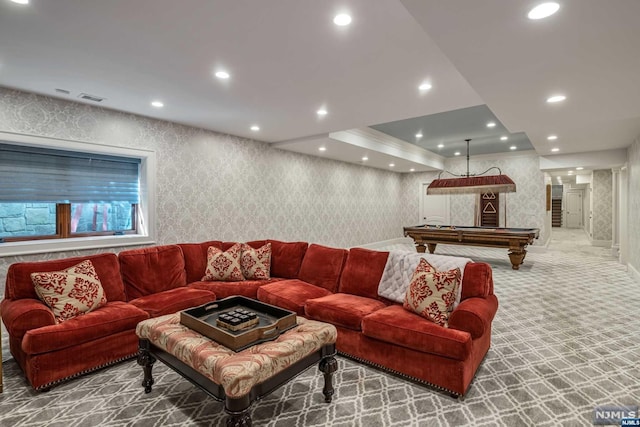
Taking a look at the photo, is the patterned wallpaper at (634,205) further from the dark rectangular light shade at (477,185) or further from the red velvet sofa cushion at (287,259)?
the red velvet sofa cushion at (287,259)

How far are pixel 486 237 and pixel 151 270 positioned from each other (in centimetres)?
631

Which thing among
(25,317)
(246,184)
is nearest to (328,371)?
(25,317)

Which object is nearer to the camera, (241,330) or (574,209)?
(241,330)

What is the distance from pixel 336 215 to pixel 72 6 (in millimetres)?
6737

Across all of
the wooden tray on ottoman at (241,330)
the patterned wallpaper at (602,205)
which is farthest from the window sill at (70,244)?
the patterned wallpaper at (602,205)

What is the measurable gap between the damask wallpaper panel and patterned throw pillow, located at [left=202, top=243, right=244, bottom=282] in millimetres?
1564

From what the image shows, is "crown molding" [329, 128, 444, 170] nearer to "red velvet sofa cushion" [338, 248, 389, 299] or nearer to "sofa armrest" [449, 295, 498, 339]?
"red velvet sofa cushion" [338, 248, 389, 299]

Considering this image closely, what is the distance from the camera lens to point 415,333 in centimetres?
223

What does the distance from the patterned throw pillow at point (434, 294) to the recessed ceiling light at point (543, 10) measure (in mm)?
1822

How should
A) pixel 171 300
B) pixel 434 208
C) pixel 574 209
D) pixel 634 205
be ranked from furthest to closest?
1. pixel 574 209
2. pixel 434 208
3. pixel 634 205
4. pixel 171 300

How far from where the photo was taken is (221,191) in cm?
560

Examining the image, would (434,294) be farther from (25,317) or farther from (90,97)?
(90,97)

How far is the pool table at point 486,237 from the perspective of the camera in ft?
20.1

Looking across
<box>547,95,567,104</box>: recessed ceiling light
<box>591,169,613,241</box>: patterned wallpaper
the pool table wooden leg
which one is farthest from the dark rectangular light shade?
<box>591,169,613,241</box>: patterned wallpaper
